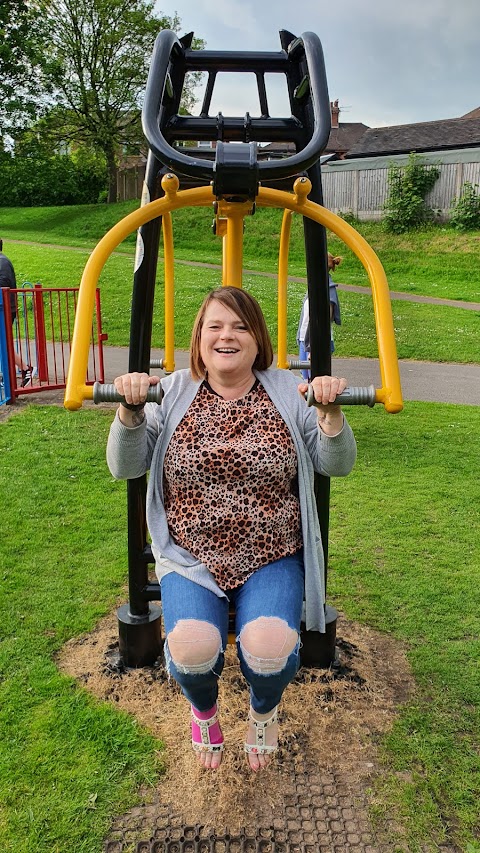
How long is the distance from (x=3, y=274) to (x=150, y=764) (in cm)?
572

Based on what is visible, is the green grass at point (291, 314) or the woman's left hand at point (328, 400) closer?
the woman's left hand at point (328, 400)

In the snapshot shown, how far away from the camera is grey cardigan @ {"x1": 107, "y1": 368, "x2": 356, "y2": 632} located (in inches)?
75.8

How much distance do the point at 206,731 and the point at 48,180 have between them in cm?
3254

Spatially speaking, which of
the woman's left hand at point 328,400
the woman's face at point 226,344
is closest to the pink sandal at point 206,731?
the woman's left hand at point 328,400

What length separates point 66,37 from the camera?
27.9 metres

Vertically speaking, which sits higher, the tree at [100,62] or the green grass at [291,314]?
the tree at [100,62]

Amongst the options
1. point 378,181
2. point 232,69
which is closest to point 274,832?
point 232,69

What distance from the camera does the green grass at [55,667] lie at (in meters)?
1.92

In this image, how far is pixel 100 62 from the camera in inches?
1099

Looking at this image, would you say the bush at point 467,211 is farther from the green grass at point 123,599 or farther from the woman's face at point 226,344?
the woman's face at point 226,344

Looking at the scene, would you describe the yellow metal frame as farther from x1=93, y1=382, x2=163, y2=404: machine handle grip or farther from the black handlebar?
the black handlebar

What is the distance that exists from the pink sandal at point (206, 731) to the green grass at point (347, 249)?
42.5 ft

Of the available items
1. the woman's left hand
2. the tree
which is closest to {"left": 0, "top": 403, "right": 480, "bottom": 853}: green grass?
the woman's left hand

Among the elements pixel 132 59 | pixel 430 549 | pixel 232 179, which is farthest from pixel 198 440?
pixel 132 59
